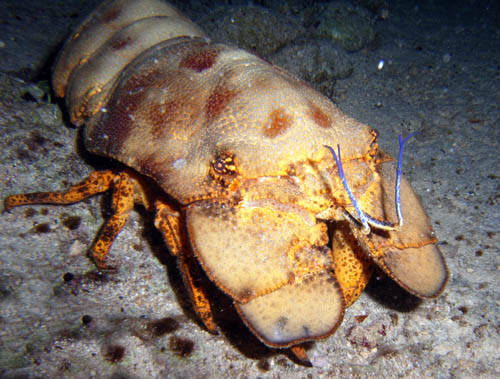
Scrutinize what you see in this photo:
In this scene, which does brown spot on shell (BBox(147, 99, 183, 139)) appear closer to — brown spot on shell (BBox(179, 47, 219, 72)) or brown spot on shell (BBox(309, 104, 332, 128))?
brown spot on shell (BBox(179, 47, 219, 72))

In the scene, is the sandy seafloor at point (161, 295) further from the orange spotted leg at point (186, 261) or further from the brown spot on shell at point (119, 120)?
the brown spot on shell at point (119, 120)

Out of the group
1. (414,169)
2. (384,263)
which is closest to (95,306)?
(384,263)

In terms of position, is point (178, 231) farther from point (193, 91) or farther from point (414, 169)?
point (414, 169)

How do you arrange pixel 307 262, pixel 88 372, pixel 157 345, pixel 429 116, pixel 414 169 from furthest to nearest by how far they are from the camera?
pixel 429 116
pixel 414 169
pixel 157 345
pixel 88 372
pixel 307 262

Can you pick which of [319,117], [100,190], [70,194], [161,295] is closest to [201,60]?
[319,117]

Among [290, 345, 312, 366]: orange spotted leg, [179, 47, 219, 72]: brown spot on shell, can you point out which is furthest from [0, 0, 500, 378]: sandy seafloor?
[179, 47, 219, 72]: brown spot on shell

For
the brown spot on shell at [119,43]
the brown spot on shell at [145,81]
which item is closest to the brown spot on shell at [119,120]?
the brown spot on shell at [145,81]

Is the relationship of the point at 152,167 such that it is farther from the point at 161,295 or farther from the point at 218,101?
the point at 161,295
